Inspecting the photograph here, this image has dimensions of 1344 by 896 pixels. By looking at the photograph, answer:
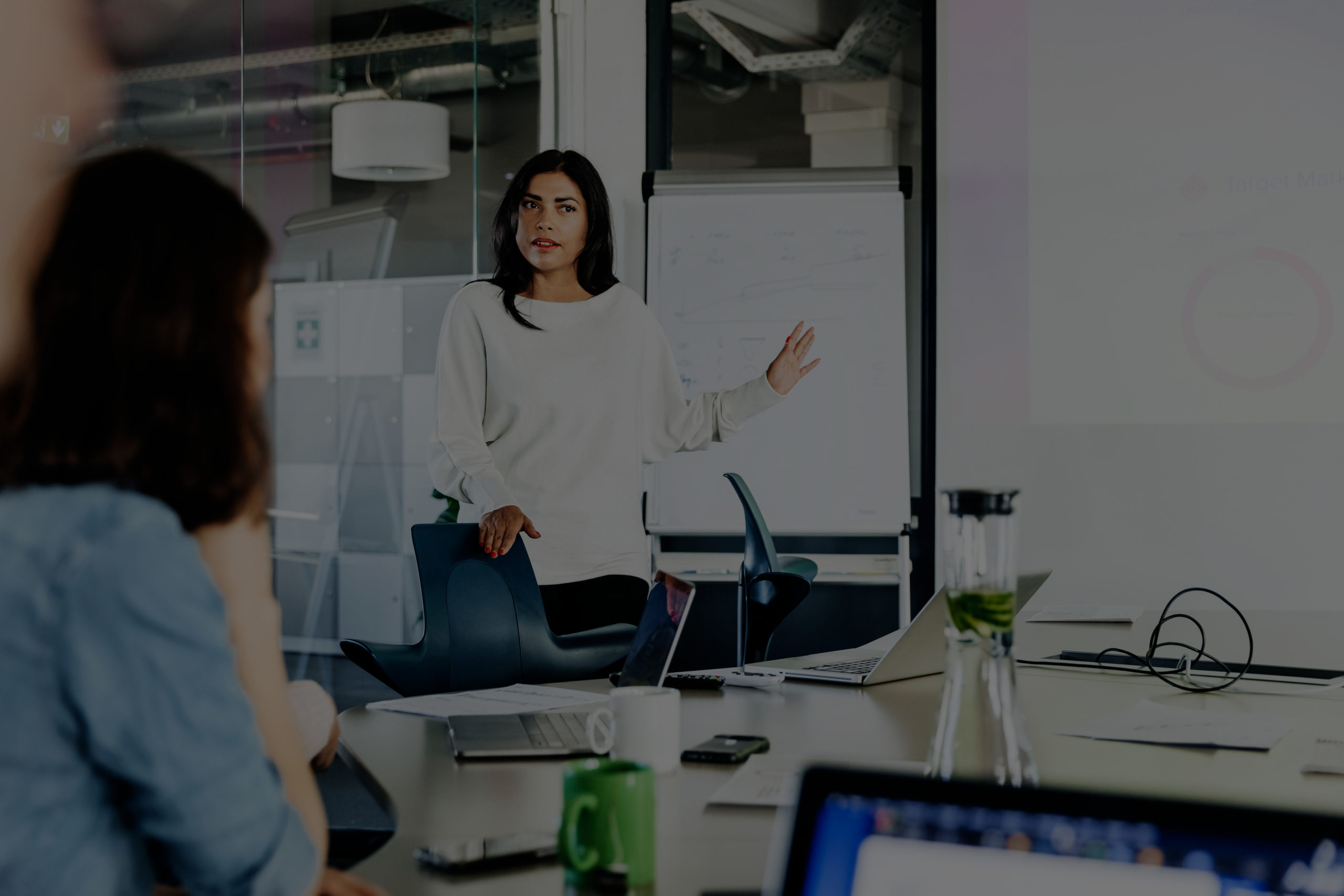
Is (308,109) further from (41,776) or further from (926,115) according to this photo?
(41,776)

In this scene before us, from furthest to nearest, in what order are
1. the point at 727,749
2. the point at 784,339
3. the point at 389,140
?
the point at 784,339
the point at 389,140
the point at 727,749

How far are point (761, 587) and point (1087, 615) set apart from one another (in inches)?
32.6

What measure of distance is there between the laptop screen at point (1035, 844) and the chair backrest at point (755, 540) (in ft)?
8.14

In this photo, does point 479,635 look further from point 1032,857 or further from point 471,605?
point 1032,857

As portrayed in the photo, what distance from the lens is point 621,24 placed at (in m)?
4.61

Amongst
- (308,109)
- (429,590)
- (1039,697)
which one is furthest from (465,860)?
(308,109)

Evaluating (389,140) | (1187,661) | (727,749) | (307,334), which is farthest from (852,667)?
(389,140)

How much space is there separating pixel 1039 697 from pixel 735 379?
256 centimetres

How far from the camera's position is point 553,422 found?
2.60 metres

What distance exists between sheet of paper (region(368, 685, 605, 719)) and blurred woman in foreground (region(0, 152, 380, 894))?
0.71 meters

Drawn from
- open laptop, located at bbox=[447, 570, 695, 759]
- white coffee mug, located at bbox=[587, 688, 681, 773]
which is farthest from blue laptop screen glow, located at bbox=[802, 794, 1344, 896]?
open laptop, located at bbox=[447, 570, 695, 759]

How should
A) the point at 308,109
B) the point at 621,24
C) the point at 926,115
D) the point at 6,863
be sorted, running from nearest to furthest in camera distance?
the point at 6,863
the point at 308,109
the point at 926,115
the point at 621,24

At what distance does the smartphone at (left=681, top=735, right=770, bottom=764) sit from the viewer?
49.2 inches

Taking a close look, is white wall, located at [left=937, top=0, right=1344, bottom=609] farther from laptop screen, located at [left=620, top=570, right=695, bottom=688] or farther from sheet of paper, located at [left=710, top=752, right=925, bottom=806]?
sheet of paper, located at [left=710, top=752, right=925, bottom=806]
